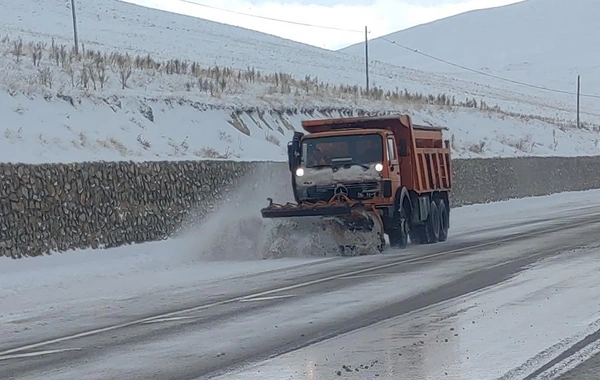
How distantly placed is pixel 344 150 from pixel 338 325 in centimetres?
947

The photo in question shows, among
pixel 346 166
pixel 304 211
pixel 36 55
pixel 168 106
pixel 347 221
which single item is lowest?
pixel 347 221

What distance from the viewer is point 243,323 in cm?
1162

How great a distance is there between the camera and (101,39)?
2707 inches

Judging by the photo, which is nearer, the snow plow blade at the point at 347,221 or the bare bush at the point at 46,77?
the snow plow blade at the point at 347,221

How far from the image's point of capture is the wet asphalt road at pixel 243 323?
30.9ft

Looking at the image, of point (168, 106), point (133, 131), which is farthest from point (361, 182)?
point (168, 106)

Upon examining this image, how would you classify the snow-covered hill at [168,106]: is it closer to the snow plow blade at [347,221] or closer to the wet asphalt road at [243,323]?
the snow plow blade at [347,221]

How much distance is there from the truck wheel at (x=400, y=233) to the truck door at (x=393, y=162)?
59cm

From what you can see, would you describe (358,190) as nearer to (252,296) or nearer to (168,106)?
(252,296)

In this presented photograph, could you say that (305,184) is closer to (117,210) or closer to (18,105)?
(117,210)

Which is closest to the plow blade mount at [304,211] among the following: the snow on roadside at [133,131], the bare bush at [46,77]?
the snow on roadside at [133,131]

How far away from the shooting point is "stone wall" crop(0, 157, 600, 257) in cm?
1781

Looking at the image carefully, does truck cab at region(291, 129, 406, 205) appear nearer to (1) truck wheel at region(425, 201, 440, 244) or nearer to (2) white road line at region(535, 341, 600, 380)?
(1) truck wheel at region(425, 201, 440, 244)

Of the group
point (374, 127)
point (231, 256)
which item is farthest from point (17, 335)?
point (374, 127)
